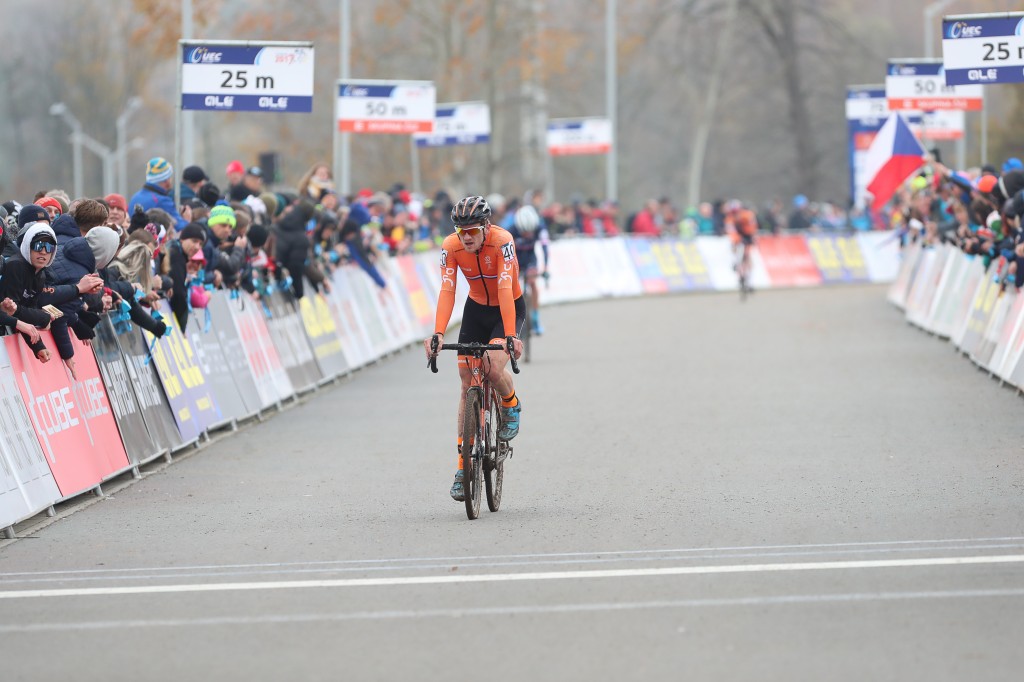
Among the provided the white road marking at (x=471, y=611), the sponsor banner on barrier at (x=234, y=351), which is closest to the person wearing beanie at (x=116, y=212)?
the sponsor banner on barrier at (x=234, y=351)

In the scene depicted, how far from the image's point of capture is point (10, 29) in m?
67.3

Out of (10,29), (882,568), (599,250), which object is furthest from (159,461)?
(10,29)

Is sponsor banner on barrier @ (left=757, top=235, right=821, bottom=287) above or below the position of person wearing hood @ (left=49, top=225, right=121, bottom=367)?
below

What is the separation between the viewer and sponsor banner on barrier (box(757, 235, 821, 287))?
1761 inches

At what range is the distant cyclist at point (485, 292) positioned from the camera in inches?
410

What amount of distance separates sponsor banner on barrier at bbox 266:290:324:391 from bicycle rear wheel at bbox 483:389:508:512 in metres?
7.31

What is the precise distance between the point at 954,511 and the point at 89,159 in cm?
7137

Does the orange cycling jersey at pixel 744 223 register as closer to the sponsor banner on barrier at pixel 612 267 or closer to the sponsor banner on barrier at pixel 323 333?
the sponsor banner on barrier at pixel 612 267

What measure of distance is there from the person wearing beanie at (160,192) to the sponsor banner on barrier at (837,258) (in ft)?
104

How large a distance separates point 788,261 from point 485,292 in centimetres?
3511

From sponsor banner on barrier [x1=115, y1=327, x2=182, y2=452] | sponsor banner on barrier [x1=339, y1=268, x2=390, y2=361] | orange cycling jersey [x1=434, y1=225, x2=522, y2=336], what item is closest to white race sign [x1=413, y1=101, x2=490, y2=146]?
sponsor banner on barrier [x1=339, y1=268, x2=390, y2=361]

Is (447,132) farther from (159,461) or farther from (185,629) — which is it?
(185,629)

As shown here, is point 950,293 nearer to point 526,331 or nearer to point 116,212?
point 526,331

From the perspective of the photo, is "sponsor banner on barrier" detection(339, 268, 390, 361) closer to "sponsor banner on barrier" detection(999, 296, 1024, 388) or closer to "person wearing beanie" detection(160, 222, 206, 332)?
"person wearing beanie" detection(160, 222, 206, 332)
